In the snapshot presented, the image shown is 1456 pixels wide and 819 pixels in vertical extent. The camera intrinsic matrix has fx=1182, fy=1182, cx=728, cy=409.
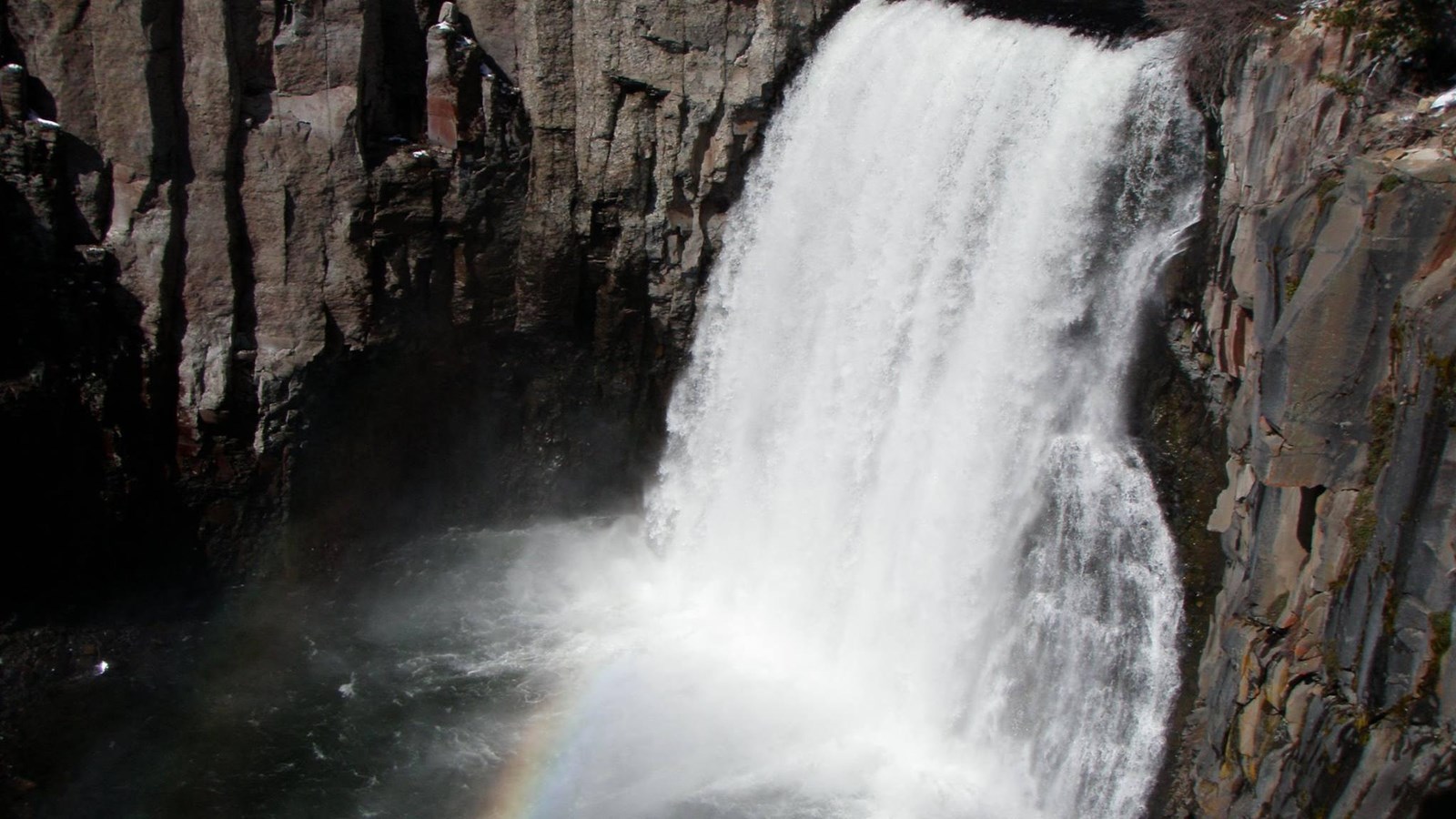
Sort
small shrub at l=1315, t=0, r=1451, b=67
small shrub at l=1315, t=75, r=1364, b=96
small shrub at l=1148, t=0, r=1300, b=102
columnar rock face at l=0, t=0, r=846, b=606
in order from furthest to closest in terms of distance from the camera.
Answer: columnar rock face at l=0, t=0, r=846, b=606
small shrub at l=1148, t=0, r=1300, b=102
small shrub at l=1315, t=75, r=1364, b=96
small shrub at l=1315, t=0, r=1451, b=67

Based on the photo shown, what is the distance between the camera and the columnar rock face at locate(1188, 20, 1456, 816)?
9.81 meters

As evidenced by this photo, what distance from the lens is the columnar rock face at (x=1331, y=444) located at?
386 inches

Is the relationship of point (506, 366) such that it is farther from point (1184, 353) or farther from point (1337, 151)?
point (1337, 151)

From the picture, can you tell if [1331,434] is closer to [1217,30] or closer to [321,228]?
[1217,30]

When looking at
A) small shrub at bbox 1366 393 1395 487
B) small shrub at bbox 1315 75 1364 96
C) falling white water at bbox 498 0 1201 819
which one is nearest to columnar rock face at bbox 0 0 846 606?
falling white water at bbox 498 0 1201 819

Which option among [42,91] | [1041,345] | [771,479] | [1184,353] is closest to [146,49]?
[42,91]

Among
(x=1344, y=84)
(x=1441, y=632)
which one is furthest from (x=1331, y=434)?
(x=1344, y=84)

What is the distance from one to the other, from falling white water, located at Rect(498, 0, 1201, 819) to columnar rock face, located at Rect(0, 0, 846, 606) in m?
1.72

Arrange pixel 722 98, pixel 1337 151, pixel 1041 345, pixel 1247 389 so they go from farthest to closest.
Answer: pixel 722 98, pixel 1041 345, pixel 1247 389, pixel 1337 151

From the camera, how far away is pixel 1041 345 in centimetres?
1436

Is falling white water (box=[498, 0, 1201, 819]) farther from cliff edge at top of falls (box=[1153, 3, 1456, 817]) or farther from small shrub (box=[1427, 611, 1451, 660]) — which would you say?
small shrub (box=[1427, 611, 1451, 660])

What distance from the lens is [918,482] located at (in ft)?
52.4

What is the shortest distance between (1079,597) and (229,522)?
1308 centimetres

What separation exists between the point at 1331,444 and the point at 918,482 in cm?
601
